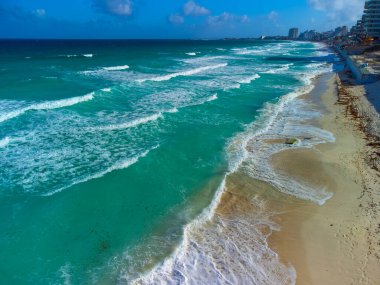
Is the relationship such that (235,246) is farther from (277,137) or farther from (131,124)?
(131,124)

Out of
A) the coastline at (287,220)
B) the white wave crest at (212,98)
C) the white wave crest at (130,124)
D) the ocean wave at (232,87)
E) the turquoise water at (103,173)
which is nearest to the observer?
the coastline at (287,220)

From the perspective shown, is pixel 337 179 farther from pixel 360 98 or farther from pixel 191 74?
pixel 191 74

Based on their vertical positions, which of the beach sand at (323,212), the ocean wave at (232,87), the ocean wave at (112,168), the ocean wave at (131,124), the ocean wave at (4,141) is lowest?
the ocean wave at (232,87)

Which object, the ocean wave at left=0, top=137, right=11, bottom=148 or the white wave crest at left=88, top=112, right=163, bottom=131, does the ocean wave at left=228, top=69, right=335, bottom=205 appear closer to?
the white wave crest at left=88, top=112, right=163, bottom=131

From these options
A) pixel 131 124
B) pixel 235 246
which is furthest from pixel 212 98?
pixel 235 246

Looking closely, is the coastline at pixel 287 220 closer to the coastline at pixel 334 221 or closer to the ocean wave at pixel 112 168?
the coastline at pixel 334 221

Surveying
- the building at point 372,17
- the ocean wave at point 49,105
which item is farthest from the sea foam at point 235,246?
the building at point 372,17
